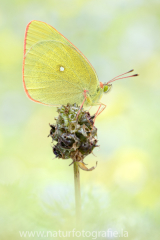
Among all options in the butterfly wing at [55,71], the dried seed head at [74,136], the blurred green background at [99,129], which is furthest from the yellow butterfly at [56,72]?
the blurred green background at [99,129]

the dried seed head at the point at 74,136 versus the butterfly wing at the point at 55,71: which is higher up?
the butterfly wing at the point at 55,71

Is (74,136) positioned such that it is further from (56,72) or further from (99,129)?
(99,129)

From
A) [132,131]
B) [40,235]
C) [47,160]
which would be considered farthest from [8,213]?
[132,131]

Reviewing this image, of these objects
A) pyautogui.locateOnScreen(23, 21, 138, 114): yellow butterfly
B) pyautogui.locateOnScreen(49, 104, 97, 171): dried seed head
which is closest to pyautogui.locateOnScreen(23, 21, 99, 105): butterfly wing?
pyautogui.locateOnScreen(23, 21, 138, 114): yellow butterfly

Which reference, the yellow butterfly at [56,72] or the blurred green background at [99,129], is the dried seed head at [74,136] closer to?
the blurred green background at [99,129]

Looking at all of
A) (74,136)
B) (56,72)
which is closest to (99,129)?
(56,72)

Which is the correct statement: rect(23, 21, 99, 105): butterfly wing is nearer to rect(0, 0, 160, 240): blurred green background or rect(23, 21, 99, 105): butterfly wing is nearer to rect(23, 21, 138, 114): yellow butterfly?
rect(23, 21, 138, 114): yellow butterfly

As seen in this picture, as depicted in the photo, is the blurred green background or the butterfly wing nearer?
the blurred green background

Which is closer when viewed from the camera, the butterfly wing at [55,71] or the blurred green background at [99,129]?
the blurred green background at [99,129]
